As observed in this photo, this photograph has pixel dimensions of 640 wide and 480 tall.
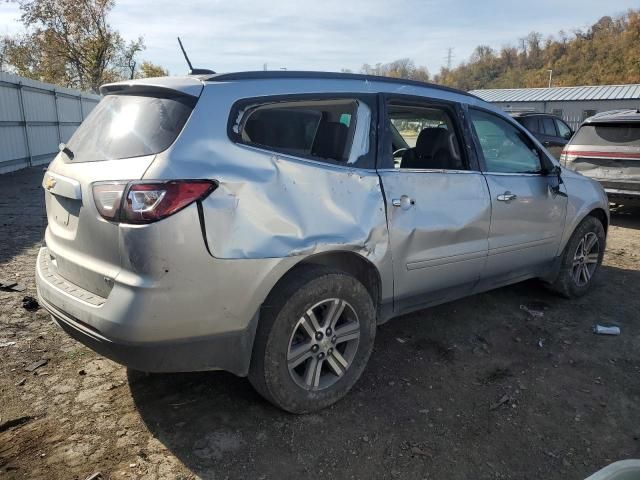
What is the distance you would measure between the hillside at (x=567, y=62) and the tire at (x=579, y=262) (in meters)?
62.5

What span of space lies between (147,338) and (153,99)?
1.22m

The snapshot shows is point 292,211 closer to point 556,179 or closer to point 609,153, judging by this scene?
point 556,179

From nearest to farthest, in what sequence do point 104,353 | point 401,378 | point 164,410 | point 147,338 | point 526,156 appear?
point 147,338
point 104,353
point 164,410
point 401,378
point 526,156

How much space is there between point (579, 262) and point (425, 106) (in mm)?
2413

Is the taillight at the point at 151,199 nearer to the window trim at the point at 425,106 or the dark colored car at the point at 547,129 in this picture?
the window trim at the point at 425,106

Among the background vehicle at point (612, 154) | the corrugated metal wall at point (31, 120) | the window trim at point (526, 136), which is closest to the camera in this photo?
the window trim at point (526, 136)

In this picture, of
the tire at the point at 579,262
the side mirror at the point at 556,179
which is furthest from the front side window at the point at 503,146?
the tire at the point at 579,262

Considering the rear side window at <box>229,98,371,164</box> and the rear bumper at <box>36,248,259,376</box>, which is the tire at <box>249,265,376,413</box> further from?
the rear side window at <box>229,98,371,164</box>

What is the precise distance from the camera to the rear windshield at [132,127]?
2.45m

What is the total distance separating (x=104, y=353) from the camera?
248 centimetres

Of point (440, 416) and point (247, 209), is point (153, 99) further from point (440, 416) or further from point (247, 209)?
point (440, 416)

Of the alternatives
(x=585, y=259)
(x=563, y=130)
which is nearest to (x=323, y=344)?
(x=585, y=259)

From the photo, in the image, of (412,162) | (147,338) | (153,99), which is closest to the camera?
(147,338)

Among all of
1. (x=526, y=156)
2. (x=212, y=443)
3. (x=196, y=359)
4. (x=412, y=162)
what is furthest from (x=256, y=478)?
(x=526, y=156)
